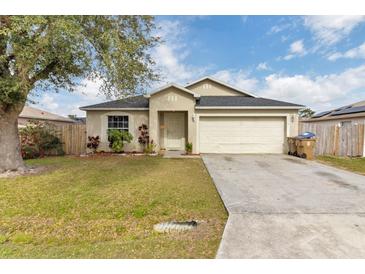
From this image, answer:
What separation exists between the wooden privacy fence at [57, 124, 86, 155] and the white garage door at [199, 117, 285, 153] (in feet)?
24.6

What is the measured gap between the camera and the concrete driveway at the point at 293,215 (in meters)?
2.81

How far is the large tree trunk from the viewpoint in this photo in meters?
7.44

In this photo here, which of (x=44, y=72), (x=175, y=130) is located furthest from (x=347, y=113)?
(x=44, y=72)

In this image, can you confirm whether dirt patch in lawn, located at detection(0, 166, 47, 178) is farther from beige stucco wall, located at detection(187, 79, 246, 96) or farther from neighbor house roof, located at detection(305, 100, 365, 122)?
neighbor house roof, located at detection(305, 100, 365, 122)

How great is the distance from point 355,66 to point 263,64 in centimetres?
543

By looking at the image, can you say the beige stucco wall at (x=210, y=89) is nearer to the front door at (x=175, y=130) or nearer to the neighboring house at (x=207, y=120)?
the neighboring house at (x=207, y=120)

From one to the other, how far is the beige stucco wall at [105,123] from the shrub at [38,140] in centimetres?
200

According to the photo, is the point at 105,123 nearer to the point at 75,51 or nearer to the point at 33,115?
the point at 75,51

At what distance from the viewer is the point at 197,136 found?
12297 millimetres

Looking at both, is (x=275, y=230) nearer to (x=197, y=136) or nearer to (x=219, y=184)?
(x=219, y=184)

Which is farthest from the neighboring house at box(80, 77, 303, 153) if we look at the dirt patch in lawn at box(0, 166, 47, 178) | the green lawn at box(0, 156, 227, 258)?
the green lawn at box(0, 156, 227, 258)

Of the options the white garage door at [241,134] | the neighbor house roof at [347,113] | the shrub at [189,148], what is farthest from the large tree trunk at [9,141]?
the neighbor house roof at [347,113]

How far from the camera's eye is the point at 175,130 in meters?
13.5
